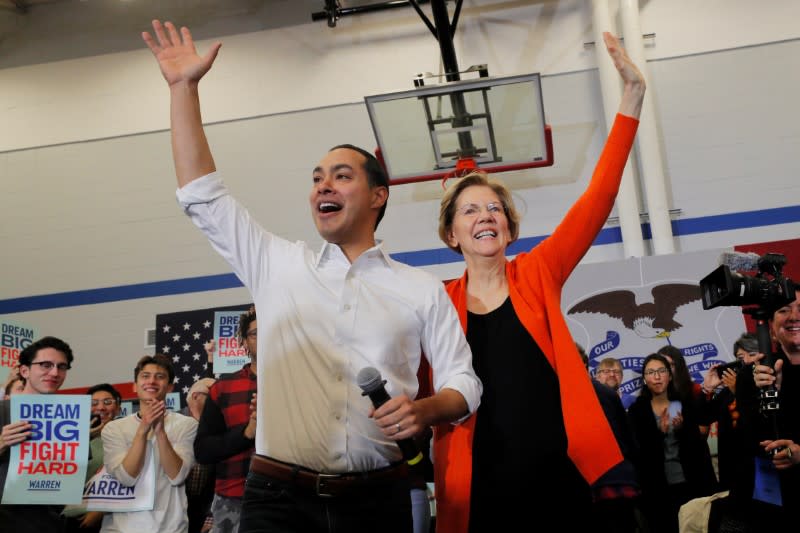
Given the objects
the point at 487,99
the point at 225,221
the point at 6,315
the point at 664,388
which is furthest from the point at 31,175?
the point at 225,221

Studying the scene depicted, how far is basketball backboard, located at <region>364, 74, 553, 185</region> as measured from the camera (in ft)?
20.7

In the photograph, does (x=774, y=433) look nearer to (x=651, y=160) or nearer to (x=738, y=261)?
(x=738, y=261)

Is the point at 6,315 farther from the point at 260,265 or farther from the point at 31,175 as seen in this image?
the point at 260,265

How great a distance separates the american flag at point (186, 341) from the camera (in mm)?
7484

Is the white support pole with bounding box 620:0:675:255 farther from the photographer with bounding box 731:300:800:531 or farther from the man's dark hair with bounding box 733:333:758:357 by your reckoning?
the photographer with bounding box 731:300:800:531

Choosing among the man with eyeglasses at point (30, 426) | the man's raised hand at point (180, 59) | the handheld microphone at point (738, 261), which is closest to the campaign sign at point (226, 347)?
the man with eyeglasses at point (30, 426)

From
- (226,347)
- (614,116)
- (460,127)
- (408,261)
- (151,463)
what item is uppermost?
(614,116)

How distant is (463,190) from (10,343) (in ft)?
13.1

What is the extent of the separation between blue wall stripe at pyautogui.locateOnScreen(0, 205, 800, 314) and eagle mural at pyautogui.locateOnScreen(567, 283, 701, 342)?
1.31m

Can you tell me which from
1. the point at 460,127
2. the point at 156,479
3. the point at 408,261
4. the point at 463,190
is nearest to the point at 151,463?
the point at 156,479

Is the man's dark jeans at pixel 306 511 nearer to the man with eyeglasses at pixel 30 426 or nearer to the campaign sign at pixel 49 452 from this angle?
the campaign sign at pixel 49 452

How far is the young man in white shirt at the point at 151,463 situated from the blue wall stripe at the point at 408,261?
3667 mm

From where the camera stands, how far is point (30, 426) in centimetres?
405

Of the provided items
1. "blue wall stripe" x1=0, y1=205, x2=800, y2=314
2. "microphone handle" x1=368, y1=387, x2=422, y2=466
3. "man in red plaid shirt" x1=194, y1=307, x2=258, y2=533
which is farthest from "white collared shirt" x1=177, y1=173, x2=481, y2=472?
"blue wall stripe" x1=0, y1=205, x2=800, y2=314
